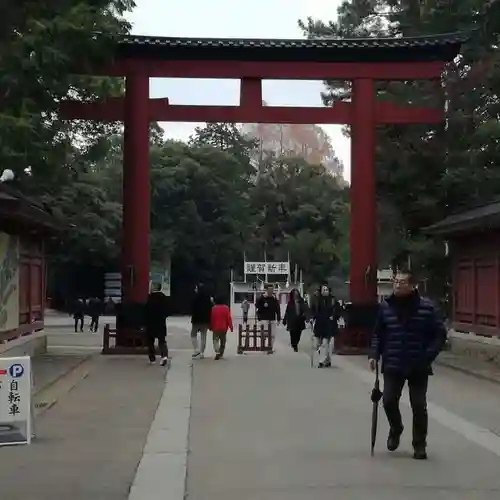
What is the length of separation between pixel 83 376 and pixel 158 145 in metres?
54.1

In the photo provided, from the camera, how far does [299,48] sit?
26.0 meters

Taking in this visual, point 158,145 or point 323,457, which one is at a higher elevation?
point 158,145

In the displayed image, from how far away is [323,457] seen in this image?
10031mm

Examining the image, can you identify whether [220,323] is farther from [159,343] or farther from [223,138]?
[223,138]

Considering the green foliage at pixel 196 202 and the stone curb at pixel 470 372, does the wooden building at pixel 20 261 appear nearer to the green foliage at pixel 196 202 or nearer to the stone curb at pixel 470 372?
the green foliage at pixel 196 202

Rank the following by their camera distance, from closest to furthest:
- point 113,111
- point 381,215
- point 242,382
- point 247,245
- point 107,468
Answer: point 107,468 → point 242,382 → point 113,111 → point 381,215 → point 247,245

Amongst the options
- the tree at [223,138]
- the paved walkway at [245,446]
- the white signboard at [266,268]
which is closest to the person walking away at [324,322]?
the paved walkway at [245,446]

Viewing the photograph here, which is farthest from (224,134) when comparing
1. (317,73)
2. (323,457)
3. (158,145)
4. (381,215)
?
(323,457)

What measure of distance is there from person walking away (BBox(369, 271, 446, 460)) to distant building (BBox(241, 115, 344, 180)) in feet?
A: 285

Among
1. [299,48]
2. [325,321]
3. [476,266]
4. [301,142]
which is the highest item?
[301,142]

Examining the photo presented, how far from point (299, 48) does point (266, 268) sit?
120ft

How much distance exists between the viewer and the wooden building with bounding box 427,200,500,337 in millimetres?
21641

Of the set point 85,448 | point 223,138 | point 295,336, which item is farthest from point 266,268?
point 85,448

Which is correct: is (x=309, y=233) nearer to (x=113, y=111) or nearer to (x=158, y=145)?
(x=158, y=145)
